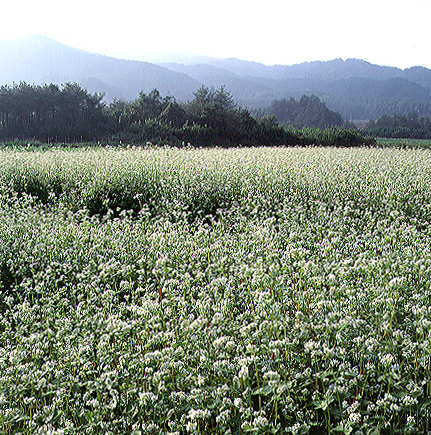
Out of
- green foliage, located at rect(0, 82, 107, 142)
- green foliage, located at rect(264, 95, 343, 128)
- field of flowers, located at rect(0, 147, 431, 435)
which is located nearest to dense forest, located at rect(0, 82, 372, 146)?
green foliage, located at rect(0, 82, 107, 142)

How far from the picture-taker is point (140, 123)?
33.5 meters

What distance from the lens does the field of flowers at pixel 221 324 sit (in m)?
2.52

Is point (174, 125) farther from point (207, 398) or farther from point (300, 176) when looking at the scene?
point (207, 398)

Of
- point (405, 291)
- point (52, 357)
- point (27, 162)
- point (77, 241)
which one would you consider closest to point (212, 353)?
point (52, 357)

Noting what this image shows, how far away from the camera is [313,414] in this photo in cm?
250

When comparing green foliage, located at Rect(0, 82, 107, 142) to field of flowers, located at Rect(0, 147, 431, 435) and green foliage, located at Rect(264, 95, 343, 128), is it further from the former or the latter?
green foliage, located at Rect(264, 95, 343, 128)

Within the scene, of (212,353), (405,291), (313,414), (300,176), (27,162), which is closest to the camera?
(313,414)

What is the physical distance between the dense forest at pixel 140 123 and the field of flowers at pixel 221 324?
78.3 ft

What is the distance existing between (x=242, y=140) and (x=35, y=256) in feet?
95.3

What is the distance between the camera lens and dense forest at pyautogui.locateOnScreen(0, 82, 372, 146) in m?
31.3

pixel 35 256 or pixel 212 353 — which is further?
pixel 35 256

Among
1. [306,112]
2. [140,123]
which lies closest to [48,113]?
[140,123]

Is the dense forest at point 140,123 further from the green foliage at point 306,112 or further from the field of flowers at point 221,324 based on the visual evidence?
the green foliage at point 306,112

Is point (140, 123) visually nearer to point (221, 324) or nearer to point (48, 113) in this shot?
point (48, 113)
